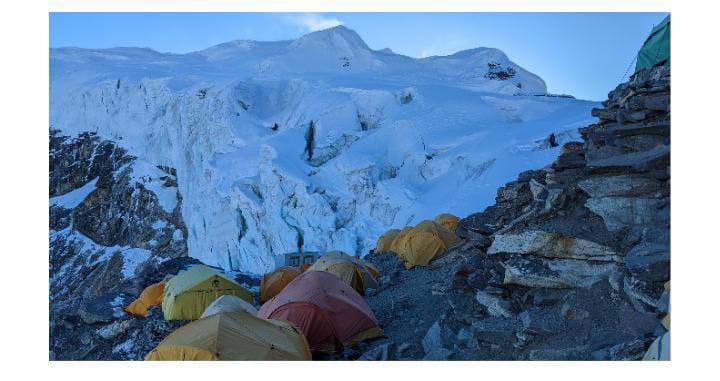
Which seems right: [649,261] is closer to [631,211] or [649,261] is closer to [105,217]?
[631,211]

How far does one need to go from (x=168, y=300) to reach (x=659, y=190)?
878 centimetres

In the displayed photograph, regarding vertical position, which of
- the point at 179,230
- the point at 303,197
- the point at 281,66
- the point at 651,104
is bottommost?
the point at 179,230

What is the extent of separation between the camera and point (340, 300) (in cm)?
995

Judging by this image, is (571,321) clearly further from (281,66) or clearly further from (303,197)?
(281,66)

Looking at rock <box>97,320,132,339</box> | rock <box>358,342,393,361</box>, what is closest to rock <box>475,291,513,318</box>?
rock <box>358,342,393,361</box>

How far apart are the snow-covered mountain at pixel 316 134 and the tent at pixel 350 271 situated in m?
7.38

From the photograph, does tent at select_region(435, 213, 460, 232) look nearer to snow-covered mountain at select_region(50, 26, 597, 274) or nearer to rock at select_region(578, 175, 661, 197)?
snow-covered mountain at select_region(50, 26, 597, 274)

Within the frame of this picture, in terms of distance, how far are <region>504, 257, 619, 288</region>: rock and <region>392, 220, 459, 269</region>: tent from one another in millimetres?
6245

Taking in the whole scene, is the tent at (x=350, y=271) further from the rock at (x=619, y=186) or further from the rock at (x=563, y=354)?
the rock at (x=563, y=354)

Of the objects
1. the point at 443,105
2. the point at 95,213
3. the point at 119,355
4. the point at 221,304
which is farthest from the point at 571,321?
the point at 95,213

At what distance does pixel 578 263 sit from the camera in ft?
24.9

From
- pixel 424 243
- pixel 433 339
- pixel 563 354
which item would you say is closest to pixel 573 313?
pixel 563 354

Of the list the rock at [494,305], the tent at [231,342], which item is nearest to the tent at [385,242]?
the rock at [494,305]

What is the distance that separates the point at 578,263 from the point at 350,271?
636cm
